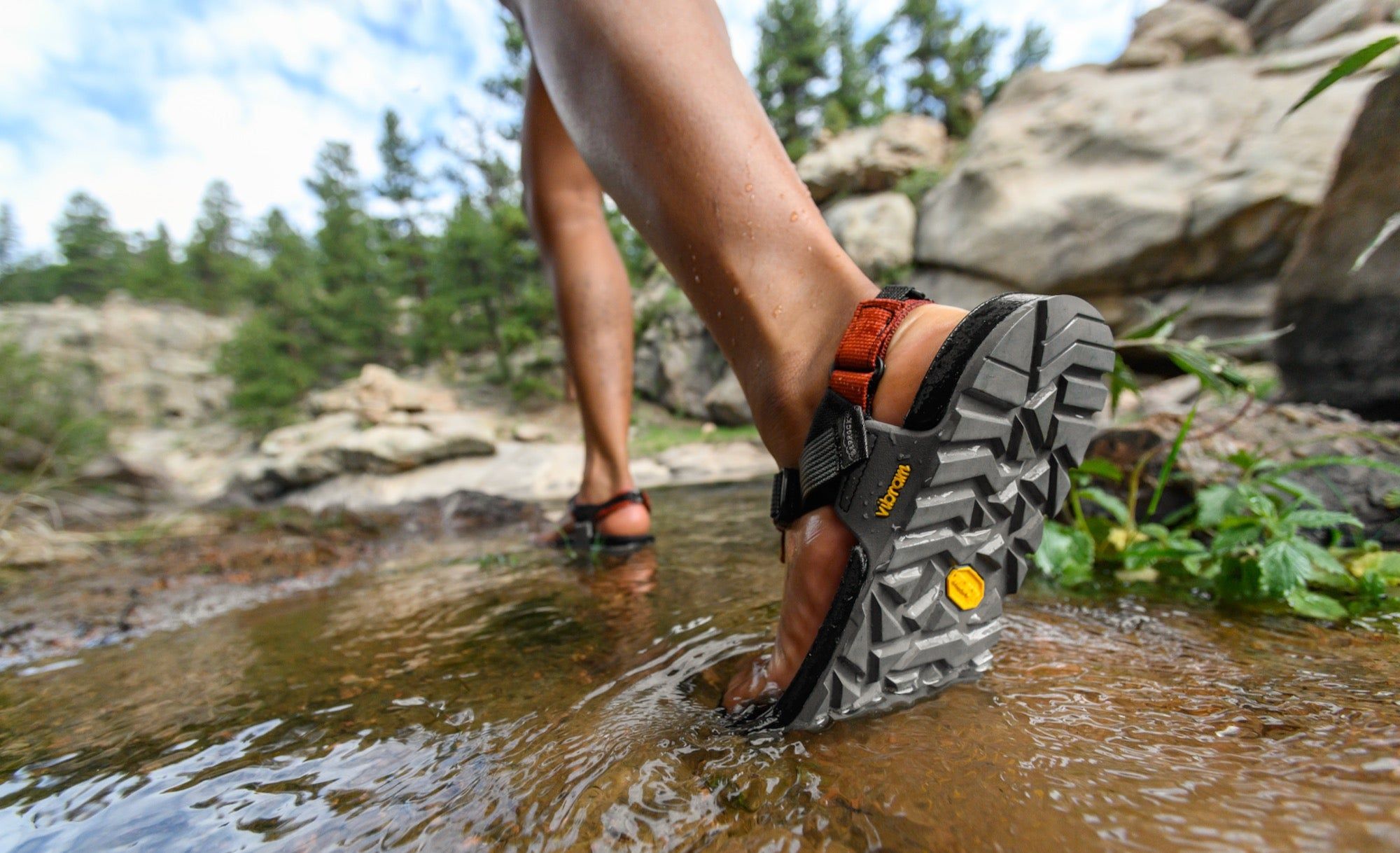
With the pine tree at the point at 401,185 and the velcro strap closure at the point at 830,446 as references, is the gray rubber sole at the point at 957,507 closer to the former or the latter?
the velcro strap closure at the point at 830,446

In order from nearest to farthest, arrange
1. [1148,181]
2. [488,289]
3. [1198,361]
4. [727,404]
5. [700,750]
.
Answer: [700,750] → [1198,361] → [1148,181] → [727,404] → [488,289]

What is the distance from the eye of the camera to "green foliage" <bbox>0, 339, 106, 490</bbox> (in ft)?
13.4

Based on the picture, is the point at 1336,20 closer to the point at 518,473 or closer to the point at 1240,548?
the point at 1240,548

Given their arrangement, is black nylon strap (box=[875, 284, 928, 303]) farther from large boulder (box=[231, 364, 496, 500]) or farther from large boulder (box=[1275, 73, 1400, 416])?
large boulder (box=[231, 364, 496, 500])

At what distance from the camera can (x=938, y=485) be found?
551 mm

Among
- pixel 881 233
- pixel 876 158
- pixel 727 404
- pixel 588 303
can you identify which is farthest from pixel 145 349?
pixel 588 303

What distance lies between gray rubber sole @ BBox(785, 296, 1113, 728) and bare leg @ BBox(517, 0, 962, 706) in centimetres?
6

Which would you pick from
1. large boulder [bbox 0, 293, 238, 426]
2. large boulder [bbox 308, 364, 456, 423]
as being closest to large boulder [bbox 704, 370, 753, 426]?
large boulder [bbox 308, 364, 456, 423]

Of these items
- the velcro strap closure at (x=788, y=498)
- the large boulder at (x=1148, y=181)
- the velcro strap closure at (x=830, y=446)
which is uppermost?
the large boulder at (x=1148, y=181)

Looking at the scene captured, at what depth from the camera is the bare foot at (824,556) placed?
572 mm

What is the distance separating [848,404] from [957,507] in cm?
14

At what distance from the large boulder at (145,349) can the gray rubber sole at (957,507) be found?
21.0 metres

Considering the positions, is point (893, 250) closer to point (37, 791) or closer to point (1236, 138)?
point (1236, 138)

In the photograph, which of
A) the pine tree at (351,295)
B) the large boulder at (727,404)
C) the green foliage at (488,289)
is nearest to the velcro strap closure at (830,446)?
the large boulder at (727,404)
